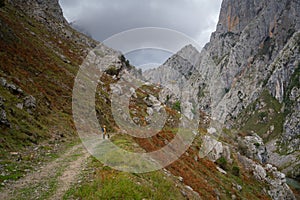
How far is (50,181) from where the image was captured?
12.7m

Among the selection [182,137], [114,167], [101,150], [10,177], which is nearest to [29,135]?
[101,150]

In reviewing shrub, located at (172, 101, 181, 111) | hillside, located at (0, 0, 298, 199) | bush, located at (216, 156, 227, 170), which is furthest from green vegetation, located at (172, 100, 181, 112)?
bush, located at (216, 156, 227, 170)

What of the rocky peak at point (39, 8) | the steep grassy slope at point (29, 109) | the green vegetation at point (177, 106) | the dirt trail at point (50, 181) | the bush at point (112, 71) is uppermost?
the rocky peak at point (39, 8)

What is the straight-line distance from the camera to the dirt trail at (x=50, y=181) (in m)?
10.9

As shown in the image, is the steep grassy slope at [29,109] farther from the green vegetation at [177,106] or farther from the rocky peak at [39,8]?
the green vegetation at [177,106]

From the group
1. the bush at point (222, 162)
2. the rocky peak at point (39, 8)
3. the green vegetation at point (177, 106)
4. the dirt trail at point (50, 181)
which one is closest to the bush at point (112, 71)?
the green vegetation at point (177, 106)

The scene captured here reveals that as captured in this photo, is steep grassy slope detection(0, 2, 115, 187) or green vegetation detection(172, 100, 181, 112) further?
green vegetation detection(172, 100, 181, 112)

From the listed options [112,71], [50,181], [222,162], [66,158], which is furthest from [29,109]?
[112,71]

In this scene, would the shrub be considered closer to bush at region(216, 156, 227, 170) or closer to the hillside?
the hillside

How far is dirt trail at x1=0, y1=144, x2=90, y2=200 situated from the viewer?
10.9 metres

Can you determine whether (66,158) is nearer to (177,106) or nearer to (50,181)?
(50,181)

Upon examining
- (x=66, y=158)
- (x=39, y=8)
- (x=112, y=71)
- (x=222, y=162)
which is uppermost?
(x=39, y=8)

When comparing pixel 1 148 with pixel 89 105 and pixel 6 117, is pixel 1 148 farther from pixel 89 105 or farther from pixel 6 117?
pixel 89 105

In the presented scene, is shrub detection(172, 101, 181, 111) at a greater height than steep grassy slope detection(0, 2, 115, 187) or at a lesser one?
greater
